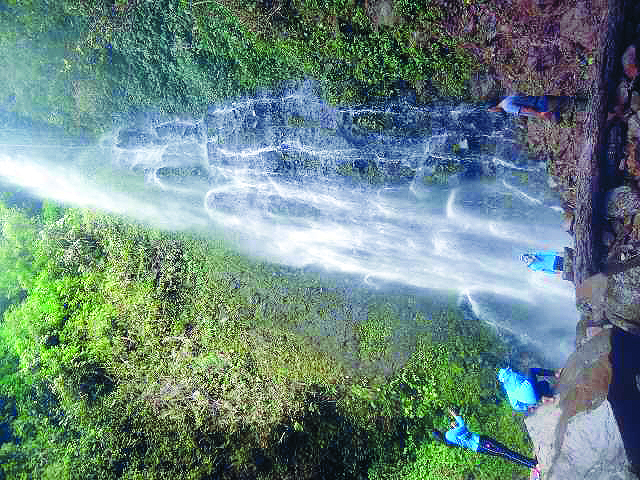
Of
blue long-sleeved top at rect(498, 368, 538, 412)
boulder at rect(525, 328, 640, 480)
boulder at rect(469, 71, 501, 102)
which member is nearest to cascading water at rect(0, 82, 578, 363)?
boulder at rect(469, 71, 501, 102)

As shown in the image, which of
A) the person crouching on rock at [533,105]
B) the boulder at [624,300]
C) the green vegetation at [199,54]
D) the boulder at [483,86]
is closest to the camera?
the boulder at [624,300]

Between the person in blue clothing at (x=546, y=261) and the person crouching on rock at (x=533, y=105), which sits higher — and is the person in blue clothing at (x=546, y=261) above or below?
below

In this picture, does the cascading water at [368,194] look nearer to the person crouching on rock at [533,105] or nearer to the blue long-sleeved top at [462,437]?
the person crouching on rock at [533,105]

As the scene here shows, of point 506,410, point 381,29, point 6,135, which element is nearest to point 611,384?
point 506,410

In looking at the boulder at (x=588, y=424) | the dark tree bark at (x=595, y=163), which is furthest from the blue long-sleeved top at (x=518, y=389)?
the dark tree bark at (x=595, y=163)

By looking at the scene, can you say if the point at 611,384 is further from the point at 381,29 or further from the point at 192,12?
the point at 192,12
